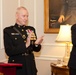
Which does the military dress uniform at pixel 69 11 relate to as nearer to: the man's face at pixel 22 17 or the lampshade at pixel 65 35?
the lampshade at pixel 65 35

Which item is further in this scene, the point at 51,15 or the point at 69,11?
the point at 51,15

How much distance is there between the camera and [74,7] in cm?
417

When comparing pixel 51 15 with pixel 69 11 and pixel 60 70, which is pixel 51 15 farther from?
pixel 60 70

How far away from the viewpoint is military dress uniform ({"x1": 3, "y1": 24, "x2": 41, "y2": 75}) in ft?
9.13

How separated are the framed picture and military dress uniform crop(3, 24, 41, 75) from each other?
54.9 inches

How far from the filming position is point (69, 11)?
4.23 m

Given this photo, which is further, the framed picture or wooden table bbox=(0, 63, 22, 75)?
the framed picture

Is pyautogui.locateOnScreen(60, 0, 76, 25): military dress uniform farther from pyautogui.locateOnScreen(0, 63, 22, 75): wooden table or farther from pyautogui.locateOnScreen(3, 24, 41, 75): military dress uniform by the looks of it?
pyautogui.locateOnScreen(0, 63, 22, 75): wooden table

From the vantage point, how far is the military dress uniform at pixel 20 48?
2.78 metres

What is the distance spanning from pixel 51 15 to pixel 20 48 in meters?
1.77

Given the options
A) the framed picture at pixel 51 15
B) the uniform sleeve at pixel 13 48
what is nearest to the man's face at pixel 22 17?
the uniform sleeve at pixel 13 48

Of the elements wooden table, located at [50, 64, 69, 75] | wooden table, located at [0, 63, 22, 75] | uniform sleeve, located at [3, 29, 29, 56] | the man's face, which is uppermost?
the man's face

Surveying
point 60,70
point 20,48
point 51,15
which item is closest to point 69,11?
point 51,15

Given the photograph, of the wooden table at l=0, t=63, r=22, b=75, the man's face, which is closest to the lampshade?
the man's face
